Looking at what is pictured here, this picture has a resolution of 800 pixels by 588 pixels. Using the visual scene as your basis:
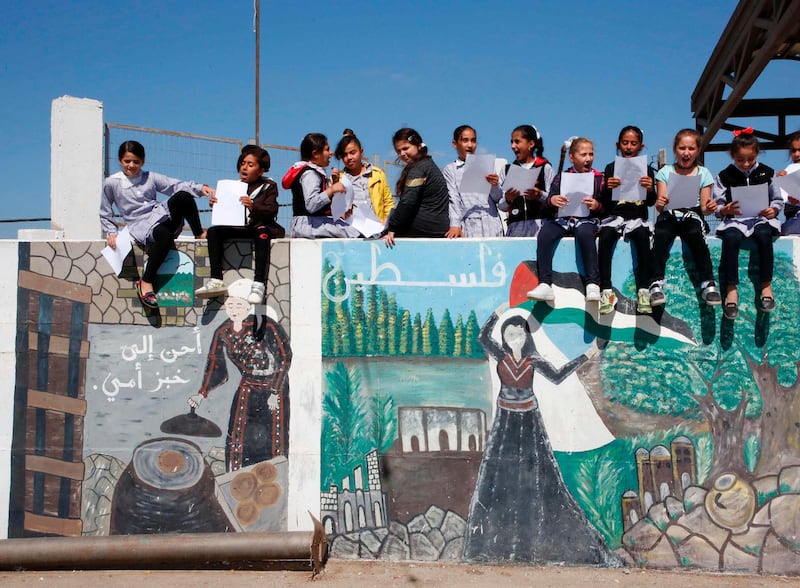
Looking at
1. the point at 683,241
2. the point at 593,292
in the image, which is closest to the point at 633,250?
the point at 683,241

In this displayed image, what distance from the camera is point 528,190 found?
6.06 metres

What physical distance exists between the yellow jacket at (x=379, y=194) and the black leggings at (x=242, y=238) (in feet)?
3.41

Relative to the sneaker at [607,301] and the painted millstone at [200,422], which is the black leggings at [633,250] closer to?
the sneaker at [607,301]

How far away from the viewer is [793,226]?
596 centimetres

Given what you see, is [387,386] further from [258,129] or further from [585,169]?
[258,129]

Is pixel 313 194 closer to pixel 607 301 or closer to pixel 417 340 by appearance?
pixel 417 340

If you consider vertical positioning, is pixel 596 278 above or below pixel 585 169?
below

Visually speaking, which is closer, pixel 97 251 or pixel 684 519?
pixel 684 519

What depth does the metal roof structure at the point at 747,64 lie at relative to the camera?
29.2 feet

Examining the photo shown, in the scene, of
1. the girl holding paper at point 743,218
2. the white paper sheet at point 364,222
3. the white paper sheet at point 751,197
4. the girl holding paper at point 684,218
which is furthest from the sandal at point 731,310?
the white paper sheet at point 364,222

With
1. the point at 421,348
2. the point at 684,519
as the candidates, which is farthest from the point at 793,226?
the point at 421,348

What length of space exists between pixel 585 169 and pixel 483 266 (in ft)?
3.68

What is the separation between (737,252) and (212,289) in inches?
159

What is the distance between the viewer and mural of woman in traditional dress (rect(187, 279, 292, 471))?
591 centimetres
